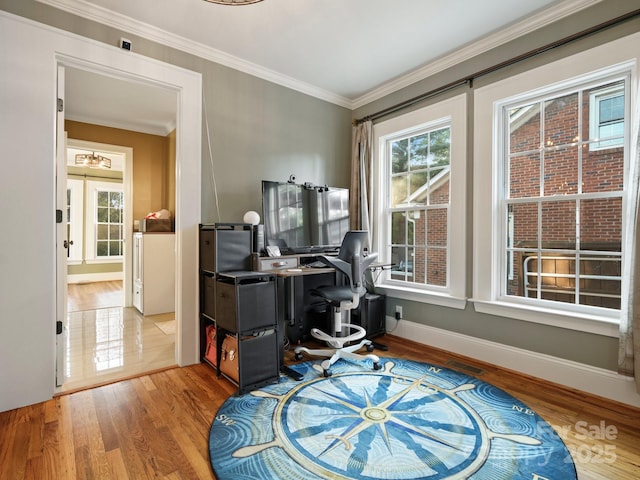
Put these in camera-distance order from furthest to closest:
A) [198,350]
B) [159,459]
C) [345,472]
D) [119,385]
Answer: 1. [198,350]
2. [119,385]
3. [159,459]
4. [345,472]

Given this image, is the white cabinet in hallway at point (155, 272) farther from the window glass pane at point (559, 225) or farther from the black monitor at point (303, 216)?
the window glass pane at point (559, 225)

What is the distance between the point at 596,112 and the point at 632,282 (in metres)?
1.21

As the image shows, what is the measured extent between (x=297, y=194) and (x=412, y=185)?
1270 millimetres

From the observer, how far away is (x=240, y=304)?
2.29m

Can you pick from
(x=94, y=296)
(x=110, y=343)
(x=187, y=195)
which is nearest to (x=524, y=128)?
(x=187, y=195)

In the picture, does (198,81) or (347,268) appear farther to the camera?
(198,81)

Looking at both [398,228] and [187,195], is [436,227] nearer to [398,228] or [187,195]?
[398,228]

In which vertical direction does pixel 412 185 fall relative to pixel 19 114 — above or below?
below

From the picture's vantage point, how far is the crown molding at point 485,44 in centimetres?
232

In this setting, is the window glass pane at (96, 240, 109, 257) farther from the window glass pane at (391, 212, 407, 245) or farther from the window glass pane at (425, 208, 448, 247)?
the window glass pane at (425, 208, 448, 247)

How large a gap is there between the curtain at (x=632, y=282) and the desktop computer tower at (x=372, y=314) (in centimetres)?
189

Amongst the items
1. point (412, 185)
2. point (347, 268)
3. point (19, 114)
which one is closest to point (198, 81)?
point (19, 114)

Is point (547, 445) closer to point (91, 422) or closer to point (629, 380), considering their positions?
point (629, 380)

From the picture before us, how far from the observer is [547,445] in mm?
1690
